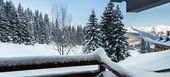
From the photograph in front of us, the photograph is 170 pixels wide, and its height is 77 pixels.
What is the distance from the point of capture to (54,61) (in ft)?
11.3

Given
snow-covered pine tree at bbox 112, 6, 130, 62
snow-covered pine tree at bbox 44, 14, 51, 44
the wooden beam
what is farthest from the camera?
snow-covered pine tree at bbox 44, 14, 51, 44

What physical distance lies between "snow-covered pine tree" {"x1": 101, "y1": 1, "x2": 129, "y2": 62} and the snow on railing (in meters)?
22.7

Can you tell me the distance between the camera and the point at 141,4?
10.6ft

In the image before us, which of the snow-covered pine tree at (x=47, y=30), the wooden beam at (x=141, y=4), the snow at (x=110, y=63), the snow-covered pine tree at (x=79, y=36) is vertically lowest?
the snow-covered pine tree at (x=79, y=36)

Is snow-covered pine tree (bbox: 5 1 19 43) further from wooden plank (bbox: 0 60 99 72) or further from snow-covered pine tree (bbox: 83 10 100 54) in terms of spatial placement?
wooden plank (bbox: 0 60 99 72)

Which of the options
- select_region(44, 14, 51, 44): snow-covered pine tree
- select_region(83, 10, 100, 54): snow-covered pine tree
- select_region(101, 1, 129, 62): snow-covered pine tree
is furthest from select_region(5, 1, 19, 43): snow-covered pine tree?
select_region(101, 1, 129, 62): snow-covered pine tree

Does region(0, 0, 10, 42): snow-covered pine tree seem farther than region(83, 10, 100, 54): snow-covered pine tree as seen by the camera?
Yes

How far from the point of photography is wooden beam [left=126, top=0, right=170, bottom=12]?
3.04 metres

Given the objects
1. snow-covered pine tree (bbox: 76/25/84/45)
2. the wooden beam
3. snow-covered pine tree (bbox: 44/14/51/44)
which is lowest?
snow-covered pine tree (bbox: 76/25/84/45)

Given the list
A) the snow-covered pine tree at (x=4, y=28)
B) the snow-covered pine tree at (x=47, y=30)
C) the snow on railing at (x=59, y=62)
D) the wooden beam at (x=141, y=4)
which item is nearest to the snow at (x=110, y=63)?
the snow on railing at (x=59, y=62)

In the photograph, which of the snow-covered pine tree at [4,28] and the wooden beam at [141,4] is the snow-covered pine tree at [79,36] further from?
the wooden beam at [141,4]

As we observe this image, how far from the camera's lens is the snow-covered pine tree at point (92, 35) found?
95.9ft

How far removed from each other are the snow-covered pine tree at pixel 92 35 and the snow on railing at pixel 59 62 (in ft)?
82.5

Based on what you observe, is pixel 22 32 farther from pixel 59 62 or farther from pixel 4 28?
pixel 59 62
